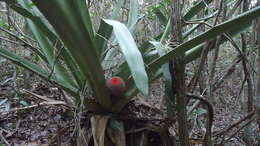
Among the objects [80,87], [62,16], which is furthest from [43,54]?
[62,16]

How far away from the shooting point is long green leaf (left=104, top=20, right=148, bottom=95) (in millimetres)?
562

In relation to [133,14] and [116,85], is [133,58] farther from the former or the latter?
[133,14]

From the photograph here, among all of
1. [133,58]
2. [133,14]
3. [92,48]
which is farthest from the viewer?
[133,14]

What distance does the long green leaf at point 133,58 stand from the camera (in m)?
0.56

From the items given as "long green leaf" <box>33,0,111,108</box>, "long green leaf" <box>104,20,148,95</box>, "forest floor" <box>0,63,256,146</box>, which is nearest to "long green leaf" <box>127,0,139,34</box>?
"forest floor" <box>0,63,256,146</box>

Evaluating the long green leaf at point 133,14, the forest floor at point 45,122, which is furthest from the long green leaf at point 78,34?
the long green leaf at point 133,14

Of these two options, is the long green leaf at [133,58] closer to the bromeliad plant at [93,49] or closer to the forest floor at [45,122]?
the bromeliad plant at [93,49]

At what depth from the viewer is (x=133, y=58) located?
603 millimetres

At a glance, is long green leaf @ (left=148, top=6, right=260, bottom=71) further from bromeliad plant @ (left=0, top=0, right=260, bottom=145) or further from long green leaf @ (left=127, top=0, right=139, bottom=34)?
long green leaf @ (left=127, top=0, right=139, bottom=34)

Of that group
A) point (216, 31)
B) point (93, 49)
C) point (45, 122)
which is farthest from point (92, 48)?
point (45, 122)

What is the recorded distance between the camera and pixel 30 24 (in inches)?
43.1

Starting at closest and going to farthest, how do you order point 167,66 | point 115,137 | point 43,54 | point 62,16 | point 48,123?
point 62,16, point 167,66, point 115,137, point 43,54, point 48,123

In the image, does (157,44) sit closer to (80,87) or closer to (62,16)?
(62,16)

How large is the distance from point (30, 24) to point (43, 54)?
0.15 metres
